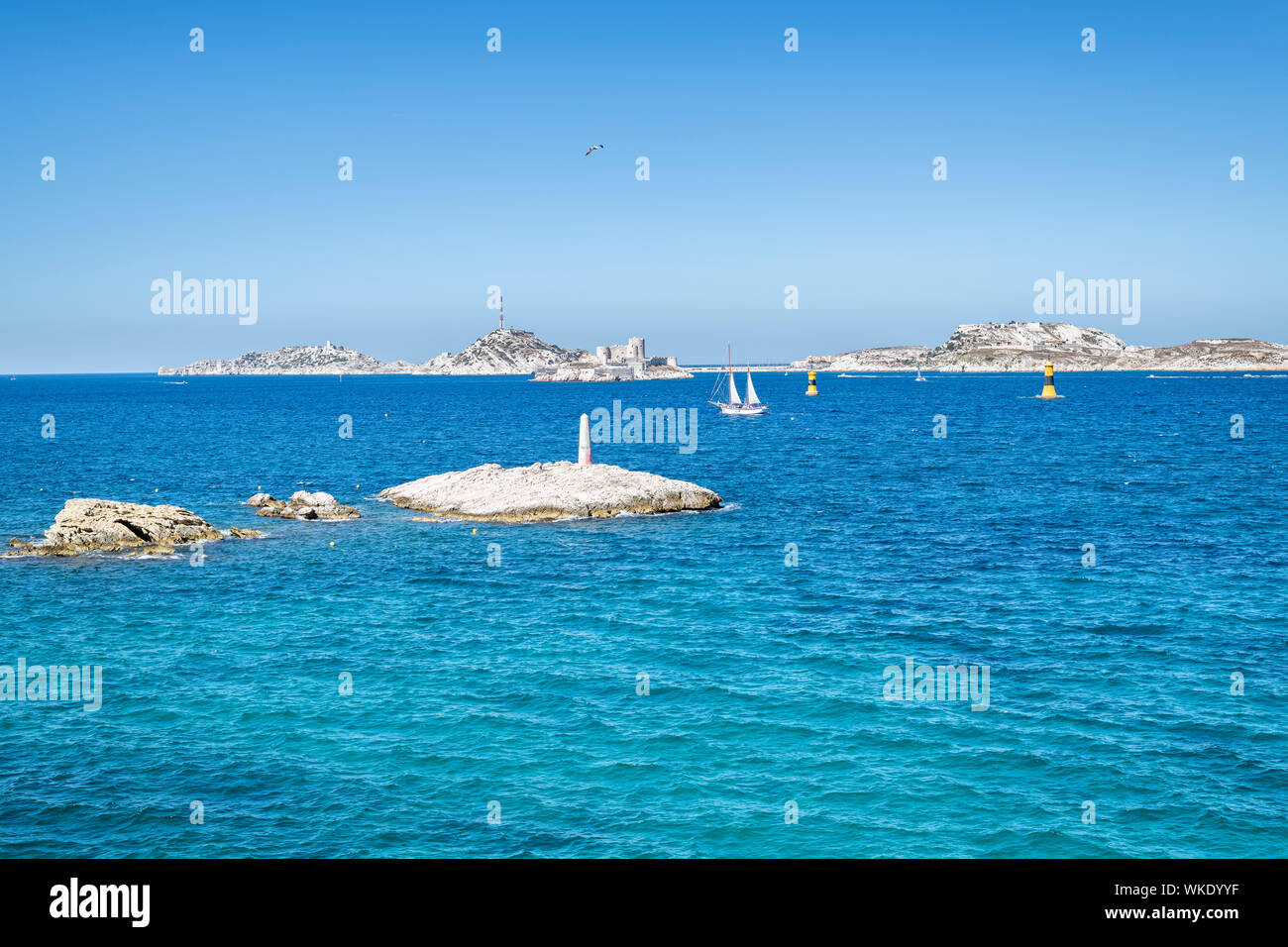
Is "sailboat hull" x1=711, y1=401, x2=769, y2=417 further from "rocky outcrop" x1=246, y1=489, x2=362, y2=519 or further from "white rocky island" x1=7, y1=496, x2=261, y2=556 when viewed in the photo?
"white rocky island" x1=7, y1=496, x2=261, y2=556

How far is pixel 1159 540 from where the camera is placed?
148 ft

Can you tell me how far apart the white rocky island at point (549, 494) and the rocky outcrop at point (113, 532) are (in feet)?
40.3

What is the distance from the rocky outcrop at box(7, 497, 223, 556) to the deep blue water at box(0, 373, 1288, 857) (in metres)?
2.87

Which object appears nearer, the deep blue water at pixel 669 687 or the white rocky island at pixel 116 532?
the deep blue water at pixel 669 687

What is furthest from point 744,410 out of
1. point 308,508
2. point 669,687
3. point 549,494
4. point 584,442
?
point 669,687

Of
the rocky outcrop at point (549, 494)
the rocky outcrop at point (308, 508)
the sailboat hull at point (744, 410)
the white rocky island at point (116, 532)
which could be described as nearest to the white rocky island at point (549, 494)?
the rocky outcrop at point (549, 494)

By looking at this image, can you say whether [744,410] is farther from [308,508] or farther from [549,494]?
[308,508]

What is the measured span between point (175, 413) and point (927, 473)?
466 feet

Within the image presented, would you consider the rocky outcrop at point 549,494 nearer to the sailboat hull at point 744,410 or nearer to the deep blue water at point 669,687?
the deep blue water at point 669,687

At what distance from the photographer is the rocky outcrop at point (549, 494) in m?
51.6

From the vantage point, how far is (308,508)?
5191 cm
